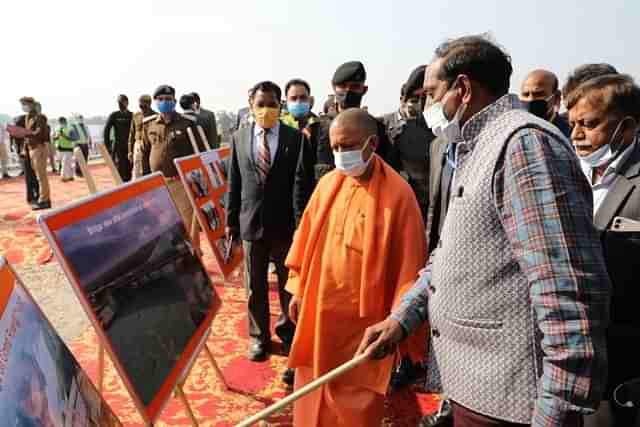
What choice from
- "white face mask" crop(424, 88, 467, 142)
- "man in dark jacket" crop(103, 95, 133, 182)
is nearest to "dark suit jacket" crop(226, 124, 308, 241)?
"white face mask" crop(424, 88, 467, 142)

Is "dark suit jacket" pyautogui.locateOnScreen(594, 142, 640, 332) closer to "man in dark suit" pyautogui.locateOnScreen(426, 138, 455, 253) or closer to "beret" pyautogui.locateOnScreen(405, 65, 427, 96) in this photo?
"man in dark suit" pyautogui.locateOnScreen(426, 138, 455, 253)

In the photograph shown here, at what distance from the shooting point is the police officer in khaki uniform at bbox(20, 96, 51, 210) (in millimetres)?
8547

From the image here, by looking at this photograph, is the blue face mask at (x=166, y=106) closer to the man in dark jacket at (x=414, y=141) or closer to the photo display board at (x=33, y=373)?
the man in dark jacket at (x=414, y=141)

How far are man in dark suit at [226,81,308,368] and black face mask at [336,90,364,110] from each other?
0.41 metres

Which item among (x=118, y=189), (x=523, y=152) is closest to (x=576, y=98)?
(x=523, y=152)

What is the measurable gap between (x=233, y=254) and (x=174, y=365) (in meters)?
2.13

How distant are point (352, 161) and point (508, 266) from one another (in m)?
1.28

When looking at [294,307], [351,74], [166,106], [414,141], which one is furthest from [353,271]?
[166,106]

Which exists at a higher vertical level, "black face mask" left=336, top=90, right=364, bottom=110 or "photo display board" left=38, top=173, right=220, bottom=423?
"black face mask" left=336, top=90, right=364, bottom=110

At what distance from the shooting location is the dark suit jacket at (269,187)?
Result: 3500mm

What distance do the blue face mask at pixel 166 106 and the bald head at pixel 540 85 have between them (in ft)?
12.4

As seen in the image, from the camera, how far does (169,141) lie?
5438 millimetres

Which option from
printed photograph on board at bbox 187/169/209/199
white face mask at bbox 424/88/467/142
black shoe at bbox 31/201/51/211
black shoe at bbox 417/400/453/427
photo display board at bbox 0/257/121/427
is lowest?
black shoe at bbox 31/201/51/211

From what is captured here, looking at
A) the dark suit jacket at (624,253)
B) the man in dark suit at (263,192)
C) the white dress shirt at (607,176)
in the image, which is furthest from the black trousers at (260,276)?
the dark suit jacket at (624,253)
